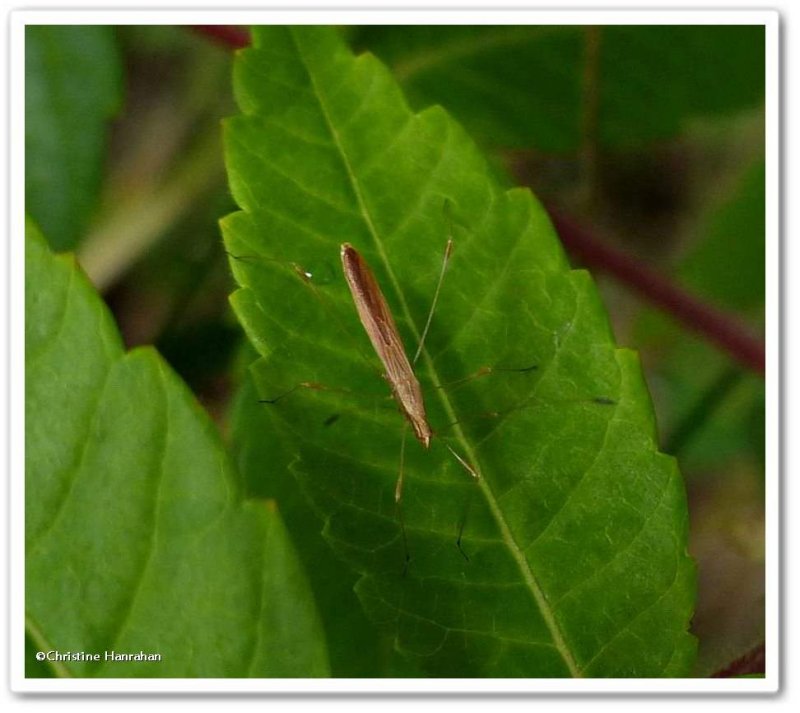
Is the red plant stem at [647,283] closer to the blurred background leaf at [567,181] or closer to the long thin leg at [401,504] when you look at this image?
the blurred background leaf at [567,181]

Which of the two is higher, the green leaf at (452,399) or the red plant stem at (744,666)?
the green leaf at (452,399)

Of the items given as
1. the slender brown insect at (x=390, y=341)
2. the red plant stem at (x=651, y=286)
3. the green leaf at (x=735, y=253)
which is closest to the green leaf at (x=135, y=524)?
the slender brown insect at (x=390, y=341)

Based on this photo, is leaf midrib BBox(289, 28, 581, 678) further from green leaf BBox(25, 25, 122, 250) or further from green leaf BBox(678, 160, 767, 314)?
green leaf BBox(678, 160, 767, 314)

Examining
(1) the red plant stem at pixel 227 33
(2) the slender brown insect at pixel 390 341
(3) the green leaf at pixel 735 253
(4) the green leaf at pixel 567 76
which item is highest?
(4) the green leaf at pixel 567 76

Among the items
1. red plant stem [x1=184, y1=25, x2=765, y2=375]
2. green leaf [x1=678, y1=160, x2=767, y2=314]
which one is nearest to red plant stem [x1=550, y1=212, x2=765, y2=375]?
red plant stem [x1=184, y1=25, x2=765, y2=375]
